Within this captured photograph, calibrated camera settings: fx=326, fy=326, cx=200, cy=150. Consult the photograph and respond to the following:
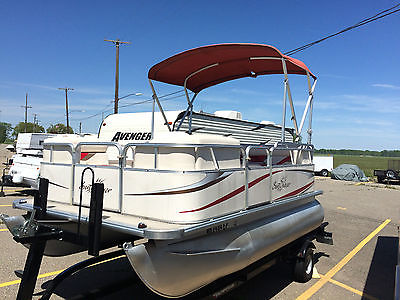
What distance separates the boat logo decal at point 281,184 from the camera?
171 inches

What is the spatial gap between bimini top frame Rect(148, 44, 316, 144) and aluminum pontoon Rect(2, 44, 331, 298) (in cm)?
20

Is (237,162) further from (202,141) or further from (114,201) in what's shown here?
(114,201)

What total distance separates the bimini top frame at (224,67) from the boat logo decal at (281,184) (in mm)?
671

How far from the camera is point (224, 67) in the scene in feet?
18.9

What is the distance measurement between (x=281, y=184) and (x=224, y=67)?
2.41 m

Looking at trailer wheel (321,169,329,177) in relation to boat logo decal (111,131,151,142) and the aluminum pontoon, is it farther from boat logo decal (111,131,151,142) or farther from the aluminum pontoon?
the aluminum pontoon

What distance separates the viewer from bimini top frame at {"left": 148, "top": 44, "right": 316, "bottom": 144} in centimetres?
487

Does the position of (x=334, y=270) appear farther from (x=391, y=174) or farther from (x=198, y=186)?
(x=391, y=174)

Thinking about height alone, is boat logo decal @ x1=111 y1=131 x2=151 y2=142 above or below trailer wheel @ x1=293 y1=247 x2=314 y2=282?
above

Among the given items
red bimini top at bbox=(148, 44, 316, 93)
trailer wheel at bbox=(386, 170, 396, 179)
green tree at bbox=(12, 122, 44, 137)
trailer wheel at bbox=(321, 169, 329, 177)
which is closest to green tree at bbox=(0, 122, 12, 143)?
green tree at bbox=(12, 122, 44, 137)

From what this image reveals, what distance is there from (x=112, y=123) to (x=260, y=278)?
725 cm

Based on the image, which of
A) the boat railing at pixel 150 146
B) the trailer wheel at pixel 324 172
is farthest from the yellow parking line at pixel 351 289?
the trailer wheel at pixel 324 172

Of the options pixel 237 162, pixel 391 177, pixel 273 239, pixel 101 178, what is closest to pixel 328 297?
pixel 273 239

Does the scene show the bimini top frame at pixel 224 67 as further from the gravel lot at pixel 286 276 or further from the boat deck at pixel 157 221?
the gravel lot at pixel 286 276
